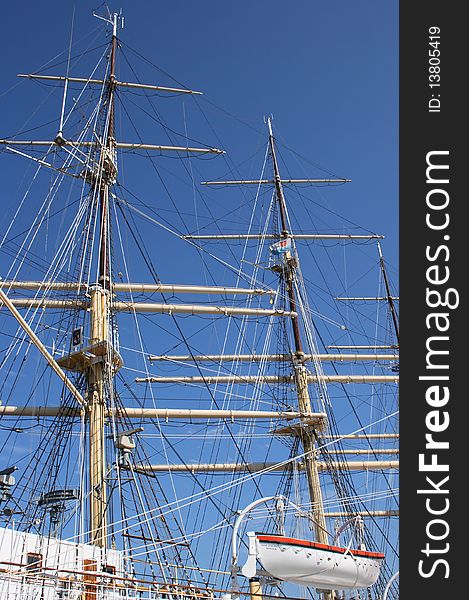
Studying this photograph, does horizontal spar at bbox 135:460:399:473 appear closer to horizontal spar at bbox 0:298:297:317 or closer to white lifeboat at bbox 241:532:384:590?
horizontal spar at bbox 0:298:297:317

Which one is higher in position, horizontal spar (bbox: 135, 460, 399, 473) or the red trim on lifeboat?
horizontal spar (bbox: 135, 460, 399, 473)

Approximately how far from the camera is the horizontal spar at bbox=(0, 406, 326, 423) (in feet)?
86.8

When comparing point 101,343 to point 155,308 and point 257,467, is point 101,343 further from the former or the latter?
point 257,467

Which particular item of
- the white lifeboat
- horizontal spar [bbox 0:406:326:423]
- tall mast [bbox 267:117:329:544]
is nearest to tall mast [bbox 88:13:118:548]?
horizontal spar [bbox 0:406:326:423]

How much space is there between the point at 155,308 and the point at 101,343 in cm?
708

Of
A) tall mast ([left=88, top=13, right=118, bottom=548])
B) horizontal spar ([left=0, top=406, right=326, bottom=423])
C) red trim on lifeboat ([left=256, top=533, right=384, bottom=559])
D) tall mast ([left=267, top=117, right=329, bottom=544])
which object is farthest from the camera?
tall mast ([left=267, top=117, right=329, bottom=544])

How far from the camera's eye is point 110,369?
908 inches

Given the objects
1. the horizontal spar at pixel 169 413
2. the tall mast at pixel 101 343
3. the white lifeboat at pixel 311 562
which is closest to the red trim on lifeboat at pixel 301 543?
the white lifeboat at pixel 311 562

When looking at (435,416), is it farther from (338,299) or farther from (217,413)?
(338,299)

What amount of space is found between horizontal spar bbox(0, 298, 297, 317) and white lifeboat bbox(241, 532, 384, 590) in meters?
14.7

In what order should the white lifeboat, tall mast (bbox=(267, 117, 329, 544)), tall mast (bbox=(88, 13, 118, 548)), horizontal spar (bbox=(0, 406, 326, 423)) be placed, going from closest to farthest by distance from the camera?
the white lifeboat, tall mast (bbox=(88, 13, 118, 548)), horizontal spar (bbox=(0, 406, 326, 423)), tall mast (bbox=(267, 117, 329, 544))

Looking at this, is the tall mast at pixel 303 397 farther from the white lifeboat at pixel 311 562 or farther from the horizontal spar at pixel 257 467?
the white lifeboat at pixel 311 562

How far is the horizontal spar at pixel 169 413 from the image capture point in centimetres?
2645

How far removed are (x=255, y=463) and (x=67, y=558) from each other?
2029cm
